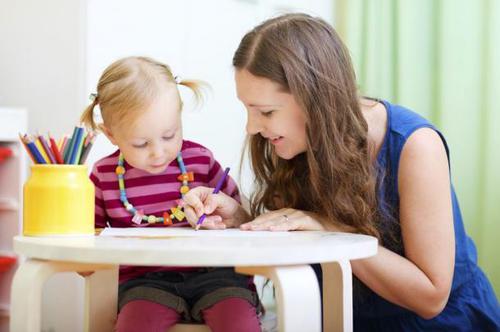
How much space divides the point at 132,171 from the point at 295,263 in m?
0.57

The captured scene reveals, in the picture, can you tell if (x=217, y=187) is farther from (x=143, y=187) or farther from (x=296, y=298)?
(x=296, y=298)

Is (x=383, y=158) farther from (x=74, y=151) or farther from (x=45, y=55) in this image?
(x=45, y=55)

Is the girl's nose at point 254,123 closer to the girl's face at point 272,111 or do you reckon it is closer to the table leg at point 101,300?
the girl's face at point 272,111

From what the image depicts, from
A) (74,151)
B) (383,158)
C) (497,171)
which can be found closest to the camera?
(74,151)

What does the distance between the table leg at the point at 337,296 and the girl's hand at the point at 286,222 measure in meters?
0.08

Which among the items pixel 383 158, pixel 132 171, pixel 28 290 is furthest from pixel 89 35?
pixel 28 290

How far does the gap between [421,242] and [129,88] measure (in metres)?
0.57

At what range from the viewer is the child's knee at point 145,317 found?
4.01 feet

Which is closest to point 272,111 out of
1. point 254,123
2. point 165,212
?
point 254,123

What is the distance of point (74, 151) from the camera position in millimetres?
1132

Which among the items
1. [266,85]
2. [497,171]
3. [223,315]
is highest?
[266,85]

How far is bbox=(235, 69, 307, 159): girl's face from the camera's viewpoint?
1.27 metres

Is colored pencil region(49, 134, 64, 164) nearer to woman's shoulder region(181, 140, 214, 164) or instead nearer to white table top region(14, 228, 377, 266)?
white table top region(14, 228, 377, 266)

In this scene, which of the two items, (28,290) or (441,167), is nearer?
(28,290)
